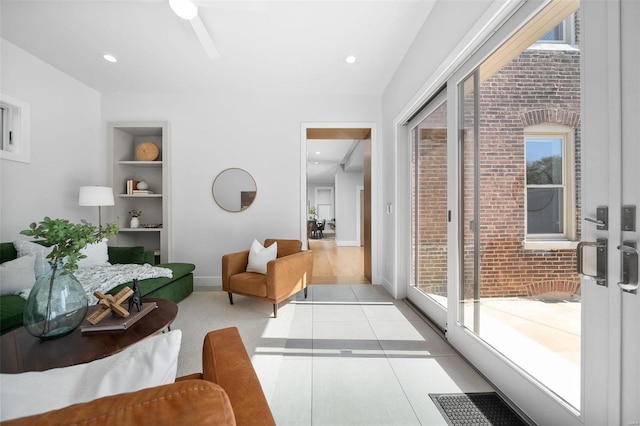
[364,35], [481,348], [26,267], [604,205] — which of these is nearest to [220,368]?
[604,205]

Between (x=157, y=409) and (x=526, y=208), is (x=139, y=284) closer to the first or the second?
(x=157, y=409)

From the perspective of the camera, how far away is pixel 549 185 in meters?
1.37

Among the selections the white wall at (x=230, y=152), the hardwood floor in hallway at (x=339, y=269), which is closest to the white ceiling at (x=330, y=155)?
the white wall at (x=230, y=152)

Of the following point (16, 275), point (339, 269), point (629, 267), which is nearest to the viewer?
point (629, 267)

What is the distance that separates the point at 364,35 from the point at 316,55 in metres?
0.61

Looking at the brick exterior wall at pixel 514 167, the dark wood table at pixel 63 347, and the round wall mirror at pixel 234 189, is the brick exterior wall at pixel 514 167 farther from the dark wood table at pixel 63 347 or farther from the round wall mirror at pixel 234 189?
the round wall mirror at pixel 234 189

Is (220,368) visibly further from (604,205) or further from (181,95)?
(181,95)

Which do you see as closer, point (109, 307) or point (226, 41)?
point (109, 307)

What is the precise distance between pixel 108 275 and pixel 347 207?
296 inches

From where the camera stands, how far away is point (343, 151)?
7172mm

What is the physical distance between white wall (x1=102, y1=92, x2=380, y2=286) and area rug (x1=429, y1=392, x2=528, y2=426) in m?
2.84

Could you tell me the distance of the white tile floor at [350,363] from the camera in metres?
1.45

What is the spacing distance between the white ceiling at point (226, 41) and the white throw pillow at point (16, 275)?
2287mm

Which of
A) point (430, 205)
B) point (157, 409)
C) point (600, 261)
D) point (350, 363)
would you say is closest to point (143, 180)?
point (350, 363)
